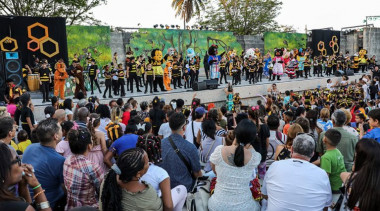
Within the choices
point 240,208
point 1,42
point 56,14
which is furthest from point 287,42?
point 240,208

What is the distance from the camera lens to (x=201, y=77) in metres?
20.0

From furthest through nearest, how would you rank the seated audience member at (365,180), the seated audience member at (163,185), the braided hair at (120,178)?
the seated audience member at (163,185), the braided hair at (120,178), the seated audience member at (365,180)

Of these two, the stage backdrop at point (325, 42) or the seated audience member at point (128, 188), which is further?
the stage backdrop at point (325, 42)

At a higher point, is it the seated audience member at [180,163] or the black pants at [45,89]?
the black pants at [45,89]

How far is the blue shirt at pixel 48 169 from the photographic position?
9.14ft

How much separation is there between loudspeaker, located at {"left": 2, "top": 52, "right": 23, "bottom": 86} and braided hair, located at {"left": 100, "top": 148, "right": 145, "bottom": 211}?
11374mm

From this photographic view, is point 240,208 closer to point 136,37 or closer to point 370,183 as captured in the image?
point 370,183

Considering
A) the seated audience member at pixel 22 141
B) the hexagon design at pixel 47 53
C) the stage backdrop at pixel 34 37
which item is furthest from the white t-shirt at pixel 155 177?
the hexagon design at pixel 47 53

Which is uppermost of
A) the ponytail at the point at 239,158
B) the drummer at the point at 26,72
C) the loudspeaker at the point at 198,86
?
the drummer at the point at 26,72

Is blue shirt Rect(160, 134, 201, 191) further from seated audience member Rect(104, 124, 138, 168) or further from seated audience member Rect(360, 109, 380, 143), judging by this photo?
seated audience member Rect(360, 109, 380, 143)

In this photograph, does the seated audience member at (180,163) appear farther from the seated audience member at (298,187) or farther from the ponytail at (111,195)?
the ponytail at (111,195)

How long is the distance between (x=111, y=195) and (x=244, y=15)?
95.8 ft

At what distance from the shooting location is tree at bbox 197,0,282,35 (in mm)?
29281

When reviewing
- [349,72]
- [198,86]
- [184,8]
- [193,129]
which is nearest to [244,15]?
[184,8]
